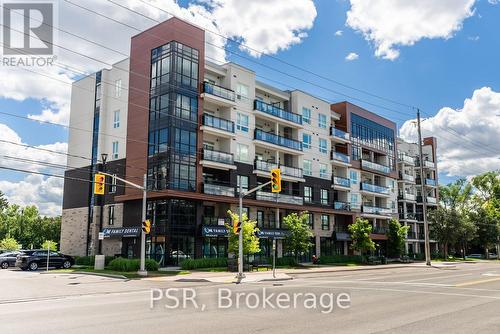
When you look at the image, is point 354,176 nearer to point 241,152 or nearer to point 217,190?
point 241,152

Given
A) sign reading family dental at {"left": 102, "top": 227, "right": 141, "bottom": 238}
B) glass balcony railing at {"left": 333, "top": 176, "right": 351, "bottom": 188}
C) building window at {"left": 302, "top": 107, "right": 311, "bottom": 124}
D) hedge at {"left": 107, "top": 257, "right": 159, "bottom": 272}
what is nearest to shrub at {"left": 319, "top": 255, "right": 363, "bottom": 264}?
glass balcony railing at {"left": 333, "top": 176, "right": 351, "bottom": 188}

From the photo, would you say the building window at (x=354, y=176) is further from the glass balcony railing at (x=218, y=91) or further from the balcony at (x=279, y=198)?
the glass balcony railing at (x=218, y=91)

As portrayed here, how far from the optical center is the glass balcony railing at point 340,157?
59031 mm

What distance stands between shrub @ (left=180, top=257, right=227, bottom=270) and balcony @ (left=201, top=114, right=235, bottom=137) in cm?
1199

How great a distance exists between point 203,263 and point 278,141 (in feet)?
60.5

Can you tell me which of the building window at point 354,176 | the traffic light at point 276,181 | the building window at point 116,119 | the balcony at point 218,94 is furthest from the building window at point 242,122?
the building window at point 354,176

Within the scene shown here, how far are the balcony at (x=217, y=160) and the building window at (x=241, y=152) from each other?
1.89 metres

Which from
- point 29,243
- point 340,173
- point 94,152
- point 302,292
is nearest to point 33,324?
point 302,292

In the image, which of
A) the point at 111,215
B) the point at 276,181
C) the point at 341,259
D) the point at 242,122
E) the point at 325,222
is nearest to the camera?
the point at 276,181

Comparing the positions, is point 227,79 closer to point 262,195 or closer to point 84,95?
point 262,195

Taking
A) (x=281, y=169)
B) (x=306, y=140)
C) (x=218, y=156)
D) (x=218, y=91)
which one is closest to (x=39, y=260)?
(x=218, y=156)

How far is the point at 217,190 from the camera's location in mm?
42750

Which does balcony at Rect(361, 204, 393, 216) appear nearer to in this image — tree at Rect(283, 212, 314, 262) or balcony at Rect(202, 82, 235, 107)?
tree at Rect(283, 212, 314, 262)

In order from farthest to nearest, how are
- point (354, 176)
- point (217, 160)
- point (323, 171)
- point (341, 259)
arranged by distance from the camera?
point (354, 176) < point (323, 171) < point (341, 259) < point (217, 160)
